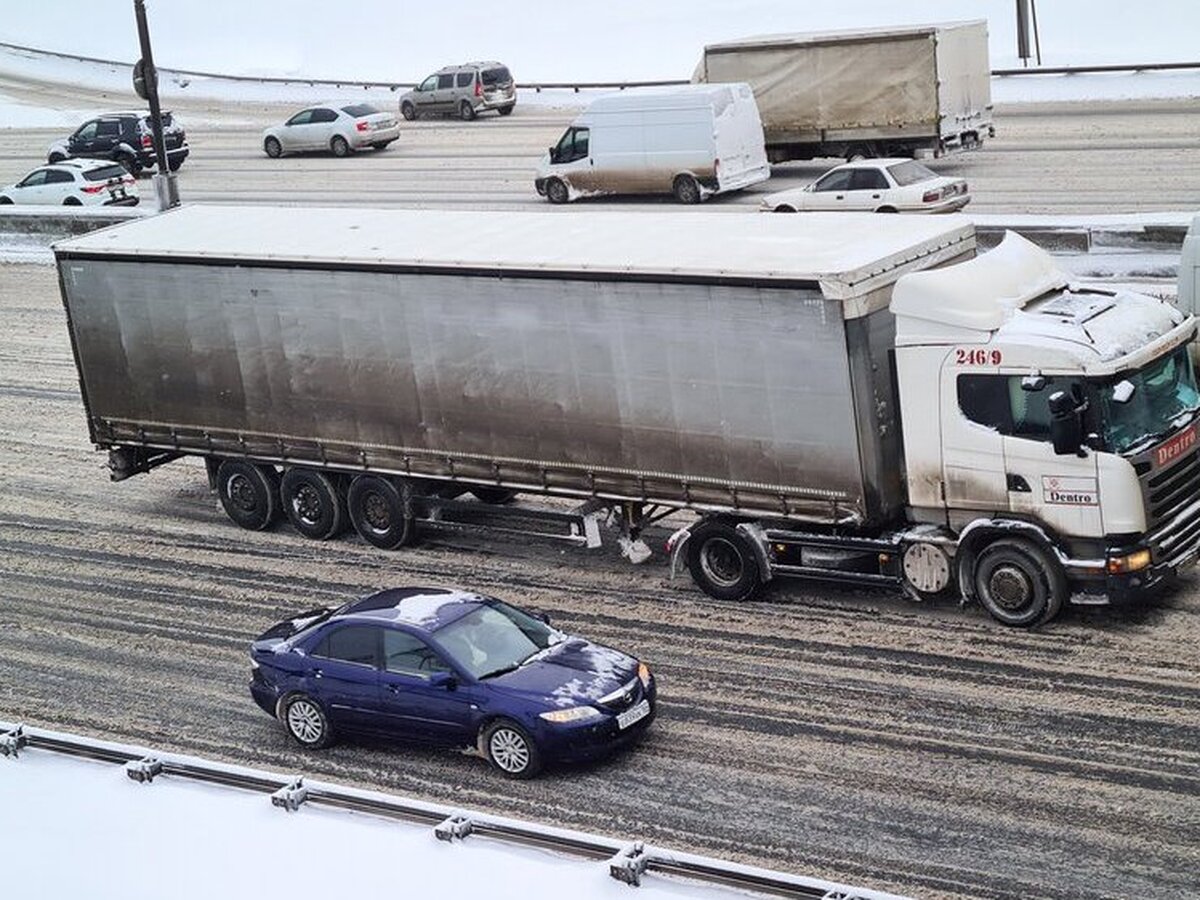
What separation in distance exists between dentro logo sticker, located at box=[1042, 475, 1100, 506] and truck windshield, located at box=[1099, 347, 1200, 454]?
0.41 metres

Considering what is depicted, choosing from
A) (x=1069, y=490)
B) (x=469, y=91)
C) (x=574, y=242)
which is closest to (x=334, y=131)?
(x=469, y=91)

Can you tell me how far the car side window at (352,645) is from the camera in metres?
15.6

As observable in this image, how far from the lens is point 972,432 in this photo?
17359 mm

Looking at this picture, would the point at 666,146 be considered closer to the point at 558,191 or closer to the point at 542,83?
the point at 558,191

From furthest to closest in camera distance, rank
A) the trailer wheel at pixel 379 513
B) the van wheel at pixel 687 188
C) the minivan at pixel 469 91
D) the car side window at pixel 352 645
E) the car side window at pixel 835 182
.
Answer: the minivan at pixel 469 91
the van wheel at pixel 687 188
the car side window at pixel 835 182
the trailer wheel at pixel 379 513
the car side window at pixel 352 645

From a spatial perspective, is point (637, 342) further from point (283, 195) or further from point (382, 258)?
point (283, 195)

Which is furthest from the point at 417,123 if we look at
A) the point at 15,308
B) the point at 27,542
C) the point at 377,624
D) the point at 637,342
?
the point at 377,624

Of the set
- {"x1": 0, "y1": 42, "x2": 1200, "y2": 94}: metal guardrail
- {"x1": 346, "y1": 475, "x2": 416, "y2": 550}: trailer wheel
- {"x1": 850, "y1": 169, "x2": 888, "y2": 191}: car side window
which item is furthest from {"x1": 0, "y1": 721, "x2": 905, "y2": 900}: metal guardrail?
{"x1": 0, "y1": 42, "x2": 1200, "y2": 94}: metal guardrail

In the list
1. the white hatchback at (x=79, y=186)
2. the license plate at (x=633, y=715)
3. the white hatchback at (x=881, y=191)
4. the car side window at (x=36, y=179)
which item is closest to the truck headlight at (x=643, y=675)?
the license plate at (x=633, y=715)

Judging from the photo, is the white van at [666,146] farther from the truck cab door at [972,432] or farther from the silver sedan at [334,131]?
the truck cab door at [972,432]

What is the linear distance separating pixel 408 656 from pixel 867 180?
64.7 feet

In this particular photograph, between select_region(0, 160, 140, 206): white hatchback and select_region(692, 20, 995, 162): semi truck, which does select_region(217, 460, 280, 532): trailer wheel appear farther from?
select_region(0, 160, 140, 206): white hatchback

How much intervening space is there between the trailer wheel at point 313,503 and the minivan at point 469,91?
3213 centimetres

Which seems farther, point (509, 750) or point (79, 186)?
point (79, 186)
